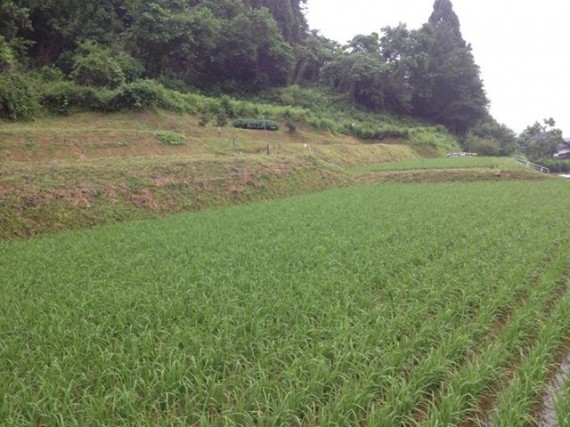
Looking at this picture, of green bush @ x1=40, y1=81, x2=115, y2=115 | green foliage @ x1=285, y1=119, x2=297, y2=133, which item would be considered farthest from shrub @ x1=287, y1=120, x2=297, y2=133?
green bush @ x1=40, y1=81, x2=115, y2=115

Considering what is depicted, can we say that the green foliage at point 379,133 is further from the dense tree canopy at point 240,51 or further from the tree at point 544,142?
the tree at point 544,142

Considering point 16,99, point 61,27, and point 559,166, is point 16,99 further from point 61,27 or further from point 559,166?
point 559,166

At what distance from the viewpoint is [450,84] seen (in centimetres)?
5172

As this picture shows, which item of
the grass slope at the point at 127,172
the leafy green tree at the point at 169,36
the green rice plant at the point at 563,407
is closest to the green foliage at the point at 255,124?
the grass slope at the point at 127,172

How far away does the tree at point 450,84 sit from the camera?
5122cm

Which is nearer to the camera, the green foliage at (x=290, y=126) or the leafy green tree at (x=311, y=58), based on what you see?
the green foliage at (x=290, y=126)

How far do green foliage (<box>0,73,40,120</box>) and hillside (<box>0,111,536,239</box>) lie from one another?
64 cm

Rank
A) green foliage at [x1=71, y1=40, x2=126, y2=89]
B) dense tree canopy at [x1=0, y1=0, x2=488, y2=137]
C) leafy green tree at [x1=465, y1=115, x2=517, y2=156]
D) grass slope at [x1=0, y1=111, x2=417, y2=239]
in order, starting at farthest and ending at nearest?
leafy green tree at [x1=465, y1=115, x2=517, y2=156] < dense tree canopy at [x1=0, y1=0, x2=488, y2=137] < green foliage at [x1=71, y1=40, x2=126, y2=89] < grass slope at [x1=0, y1=111, x2=417, y2=239]

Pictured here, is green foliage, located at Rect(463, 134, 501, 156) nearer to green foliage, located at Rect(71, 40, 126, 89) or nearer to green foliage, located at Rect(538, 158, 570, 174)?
green foliage, located at Rect(538, 158, 570, 174)

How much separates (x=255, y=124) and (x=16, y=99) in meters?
14.2

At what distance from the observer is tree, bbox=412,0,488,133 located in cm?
5122

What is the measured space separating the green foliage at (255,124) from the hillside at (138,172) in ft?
2.54

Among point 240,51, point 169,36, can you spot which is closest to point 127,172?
point 169,36

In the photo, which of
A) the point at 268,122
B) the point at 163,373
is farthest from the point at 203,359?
the point at 268,122
